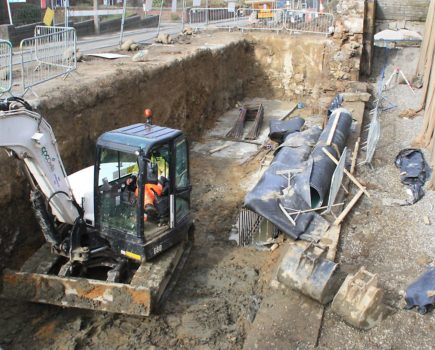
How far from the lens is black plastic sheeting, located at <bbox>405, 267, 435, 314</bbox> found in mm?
6004

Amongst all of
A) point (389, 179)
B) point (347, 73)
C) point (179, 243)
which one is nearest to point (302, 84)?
point (347, 73)

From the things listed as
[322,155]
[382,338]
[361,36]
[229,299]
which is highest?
[361,36]

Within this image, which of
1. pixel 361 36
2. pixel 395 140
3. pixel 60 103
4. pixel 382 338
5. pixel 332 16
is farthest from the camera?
pixel 332 16

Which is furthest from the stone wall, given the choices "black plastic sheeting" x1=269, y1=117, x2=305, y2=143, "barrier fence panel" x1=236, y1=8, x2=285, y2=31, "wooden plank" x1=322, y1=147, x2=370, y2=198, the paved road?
"wooden plank" x1=322, y1=147, x2=370, y2=198

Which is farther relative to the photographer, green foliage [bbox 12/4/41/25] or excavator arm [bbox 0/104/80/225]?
green foliage [bbox 12/4/41/25]

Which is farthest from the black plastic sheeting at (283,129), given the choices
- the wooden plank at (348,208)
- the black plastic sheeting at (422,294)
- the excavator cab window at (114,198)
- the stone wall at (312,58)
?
the black plastic sheeting at (422,294)

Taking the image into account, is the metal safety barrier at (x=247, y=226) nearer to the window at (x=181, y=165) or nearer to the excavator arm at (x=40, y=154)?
the window at (x=181, y=165)

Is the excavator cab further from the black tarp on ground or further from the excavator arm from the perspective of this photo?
the black tarp on ground

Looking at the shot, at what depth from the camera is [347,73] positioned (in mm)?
16516

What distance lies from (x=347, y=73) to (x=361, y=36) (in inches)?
51.5

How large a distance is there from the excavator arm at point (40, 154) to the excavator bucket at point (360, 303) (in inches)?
151

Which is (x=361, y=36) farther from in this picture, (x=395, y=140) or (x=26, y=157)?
(x=26, y=157)

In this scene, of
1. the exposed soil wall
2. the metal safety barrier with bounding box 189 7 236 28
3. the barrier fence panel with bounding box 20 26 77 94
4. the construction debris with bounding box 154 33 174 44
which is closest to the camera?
the exposed soil wall

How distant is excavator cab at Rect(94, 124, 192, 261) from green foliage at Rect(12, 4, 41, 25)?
53.8 feet
